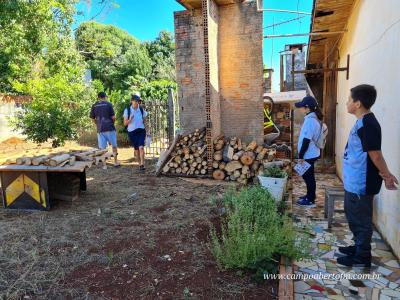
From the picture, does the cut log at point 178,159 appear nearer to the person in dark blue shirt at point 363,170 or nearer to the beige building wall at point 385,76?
the beige building wall at point 385,76

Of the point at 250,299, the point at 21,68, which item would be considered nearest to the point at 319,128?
the point at 250,299

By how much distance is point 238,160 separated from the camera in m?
6.57

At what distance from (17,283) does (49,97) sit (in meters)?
8.26

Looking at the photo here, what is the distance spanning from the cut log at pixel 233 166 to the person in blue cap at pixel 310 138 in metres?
1.66

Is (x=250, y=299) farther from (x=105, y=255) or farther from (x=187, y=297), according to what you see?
(x=105, y=255)

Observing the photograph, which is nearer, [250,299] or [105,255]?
[250,299]

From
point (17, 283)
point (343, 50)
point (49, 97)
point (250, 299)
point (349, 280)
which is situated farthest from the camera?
point (49, 97)

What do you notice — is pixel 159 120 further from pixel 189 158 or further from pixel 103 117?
pixel 189 158

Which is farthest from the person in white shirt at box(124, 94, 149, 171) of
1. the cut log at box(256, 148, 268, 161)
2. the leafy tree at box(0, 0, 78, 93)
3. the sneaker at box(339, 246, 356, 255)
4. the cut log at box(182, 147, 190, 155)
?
the leafy tree at box(0, 0, 78, 93)

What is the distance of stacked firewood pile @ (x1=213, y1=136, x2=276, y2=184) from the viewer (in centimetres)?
647

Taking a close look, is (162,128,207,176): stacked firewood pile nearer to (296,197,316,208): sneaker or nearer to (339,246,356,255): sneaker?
(296,197,316,208): sneaker

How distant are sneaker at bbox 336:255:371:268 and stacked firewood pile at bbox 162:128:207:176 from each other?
152 inches

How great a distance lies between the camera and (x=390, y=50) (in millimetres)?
3510

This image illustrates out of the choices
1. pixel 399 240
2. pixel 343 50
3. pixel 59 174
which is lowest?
pixel 399 240
